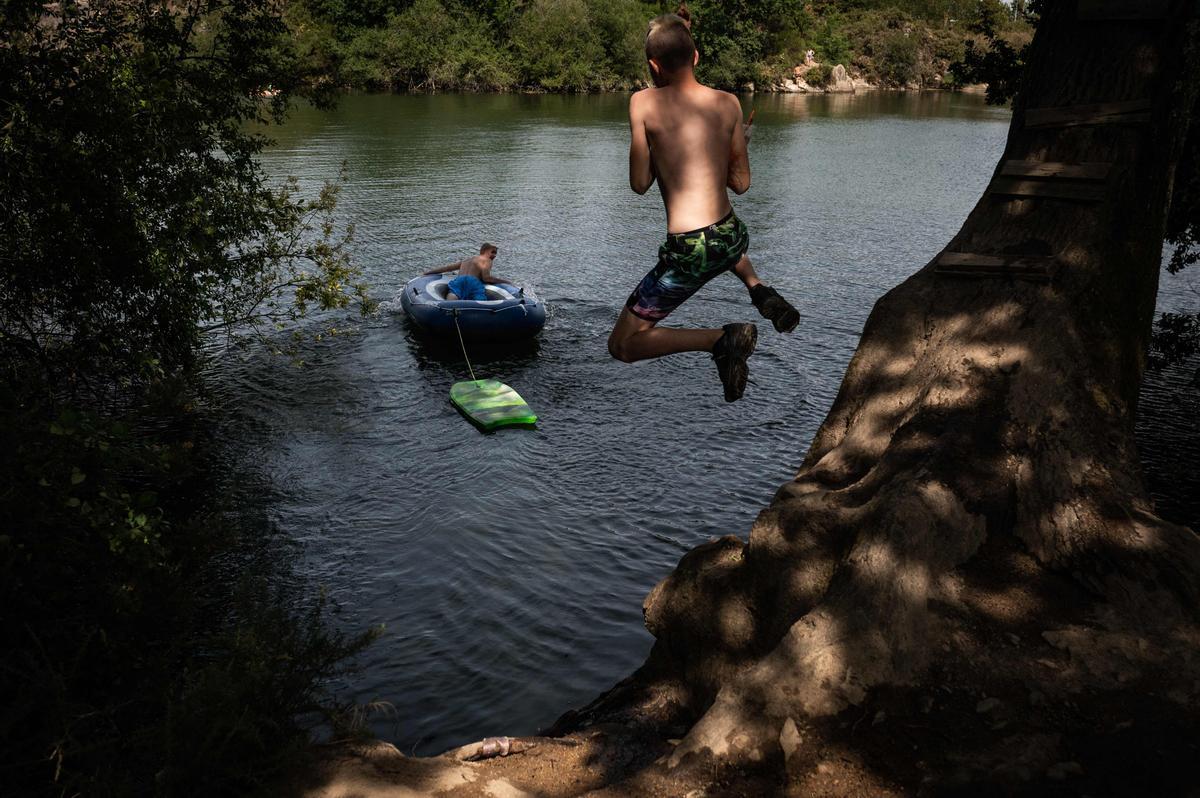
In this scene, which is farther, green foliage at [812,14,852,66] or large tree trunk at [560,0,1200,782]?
green foliage at [812,14,852,66]

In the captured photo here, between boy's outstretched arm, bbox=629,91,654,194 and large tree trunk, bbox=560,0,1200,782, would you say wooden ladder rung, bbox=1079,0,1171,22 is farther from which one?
boy's outstretched arm, bbox=629,91,654,194

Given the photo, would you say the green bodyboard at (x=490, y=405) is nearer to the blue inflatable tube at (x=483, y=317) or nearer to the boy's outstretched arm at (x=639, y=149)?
the blue inflatable tube at (x=483, y=317)

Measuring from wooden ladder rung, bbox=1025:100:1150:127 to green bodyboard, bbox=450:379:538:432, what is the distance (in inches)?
341

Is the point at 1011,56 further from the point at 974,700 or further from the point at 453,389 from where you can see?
the point at 974,700

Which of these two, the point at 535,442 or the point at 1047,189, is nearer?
the point at 1047,189

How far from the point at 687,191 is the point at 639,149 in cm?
34

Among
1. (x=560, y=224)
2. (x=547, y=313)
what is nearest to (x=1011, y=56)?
(x=547, y=313)

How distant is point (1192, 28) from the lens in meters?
4.66

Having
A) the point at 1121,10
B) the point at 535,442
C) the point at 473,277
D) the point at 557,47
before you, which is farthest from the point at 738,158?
the point at 557,47

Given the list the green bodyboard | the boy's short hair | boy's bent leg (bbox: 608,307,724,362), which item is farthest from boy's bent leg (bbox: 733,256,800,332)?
the green bodyboard

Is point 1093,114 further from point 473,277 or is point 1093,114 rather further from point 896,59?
point 896,59

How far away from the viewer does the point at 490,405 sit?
43.4ft

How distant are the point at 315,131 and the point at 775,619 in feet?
120

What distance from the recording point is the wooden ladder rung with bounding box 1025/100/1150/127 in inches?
188
